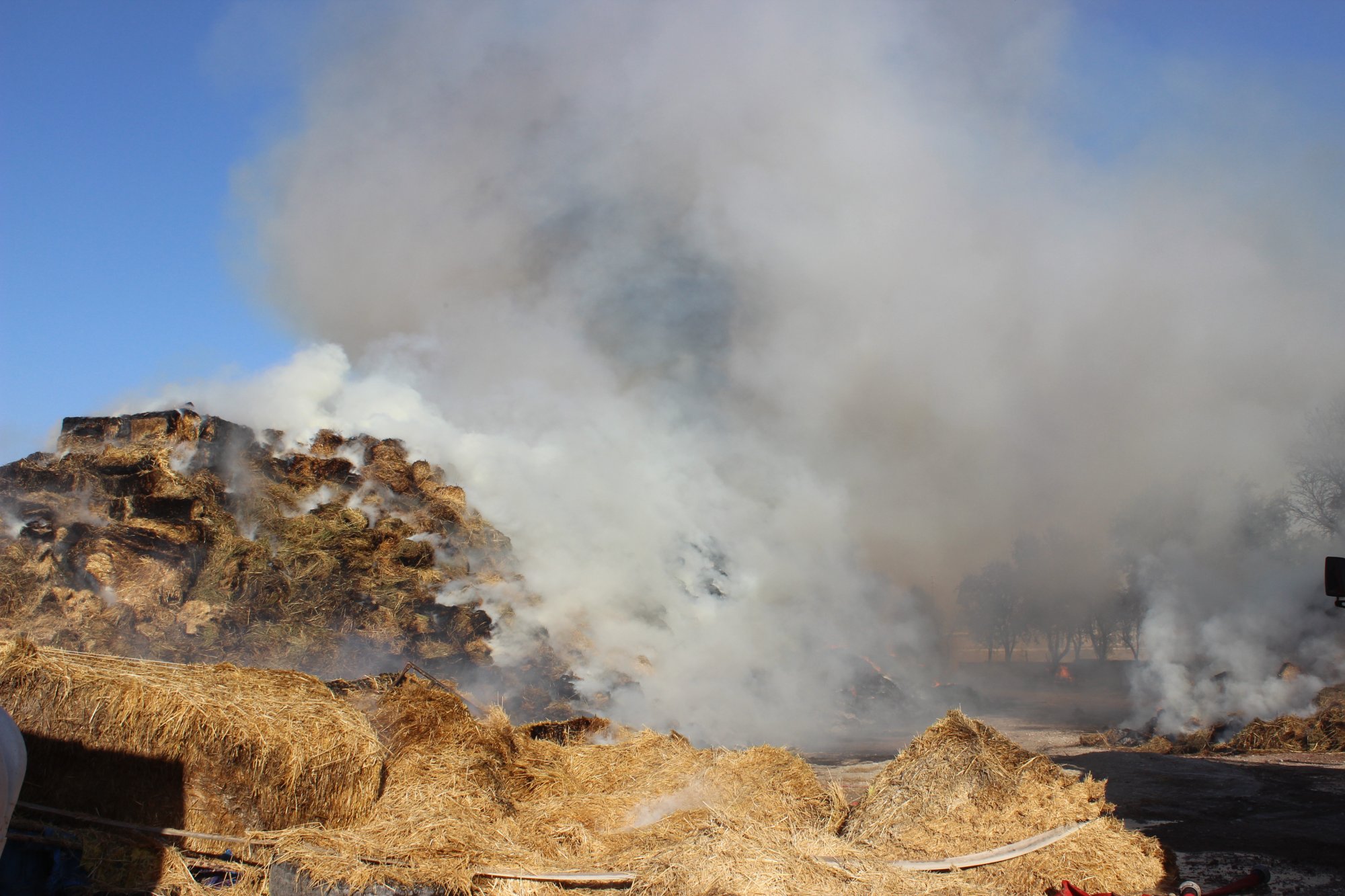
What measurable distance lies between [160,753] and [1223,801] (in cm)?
1054

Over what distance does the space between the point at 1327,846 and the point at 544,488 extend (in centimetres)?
1786

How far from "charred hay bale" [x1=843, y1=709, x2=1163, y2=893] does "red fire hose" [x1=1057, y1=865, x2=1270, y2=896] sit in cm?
18

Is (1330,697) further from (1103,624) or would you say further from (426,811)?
(1103,624)

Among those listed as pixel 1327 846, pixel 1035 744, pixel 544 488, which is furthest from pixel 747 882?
pixel 544 488

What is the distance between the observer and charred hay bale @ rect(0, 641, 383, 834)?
20.6ft

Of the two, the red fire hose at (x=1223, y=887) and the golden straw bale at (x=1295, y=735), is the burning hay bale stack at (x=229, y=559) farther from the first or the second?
the golden straw bale at (x=1295, y=735)

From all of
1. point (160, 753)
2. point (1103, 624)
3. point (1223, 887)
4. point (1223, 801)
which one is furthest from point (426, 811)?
Result: point (1103, 624)

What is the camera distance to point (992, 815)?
6730 mm

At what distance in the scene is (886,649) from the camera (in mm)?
29406

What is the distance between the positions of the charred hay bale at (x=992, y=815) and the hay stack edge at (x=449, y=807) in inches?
0.6

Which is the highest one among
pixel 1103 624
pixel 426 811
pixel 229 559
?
pixel 1103 624

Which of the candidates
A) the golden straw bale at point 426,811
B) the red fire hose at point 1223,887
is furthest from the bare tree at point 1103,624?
the golden straw bale at point 426,811

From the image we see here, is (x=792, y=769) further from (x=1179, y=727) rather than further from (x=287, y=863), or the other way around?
(x=1179, y=727)

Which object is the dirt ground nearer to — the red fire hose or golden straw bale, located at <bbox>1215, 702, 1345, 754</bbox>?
the red fire hose
